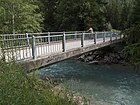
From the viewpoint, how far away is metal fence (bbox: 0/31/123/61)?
10.3 meters

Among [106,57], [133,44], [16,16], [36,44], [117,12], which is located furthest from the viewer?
[117,12]

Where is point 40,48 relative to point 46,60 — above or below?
above

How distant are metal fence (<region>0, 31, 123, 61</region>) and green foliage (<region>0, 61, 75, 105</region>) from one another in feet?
2.25

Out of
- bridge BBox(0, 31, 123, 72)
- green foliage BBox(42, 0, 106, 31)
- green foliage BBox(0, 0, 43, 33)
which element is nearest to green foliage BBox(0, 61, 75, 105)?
bridge BBox(0, 31, 123, 72)

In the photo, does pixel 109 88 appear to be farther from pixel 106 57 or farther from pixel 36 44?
pixel 106 57

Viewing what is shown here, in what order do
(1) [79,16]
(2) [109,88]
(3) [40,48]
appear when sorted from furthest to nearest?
(1) [79,16] < (2) [109,88] < (3) [40,48]

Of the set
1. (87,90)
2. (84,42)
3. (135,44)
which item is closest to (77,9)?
(84,42)

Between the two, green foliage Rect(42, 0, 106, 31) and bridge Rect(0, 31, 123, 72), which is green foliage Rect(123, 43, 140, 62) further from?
green foliage Rect(42, 0, 106, 31)

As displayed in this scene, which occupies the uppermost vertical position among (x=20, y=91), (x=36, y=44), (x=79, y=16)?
(x=79, y=16)

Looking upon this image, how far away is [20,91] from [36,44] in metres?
9.57

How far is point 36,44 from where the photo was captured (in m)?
15.8

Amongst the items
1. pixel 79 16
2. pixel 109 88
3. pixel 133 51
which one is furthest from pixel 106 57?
pixel 133 51

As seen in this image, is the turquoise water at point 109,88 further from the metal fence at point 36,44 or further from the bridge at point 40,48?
the metal fence at point 36,44

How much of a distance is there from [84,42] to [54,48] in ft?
18.8
